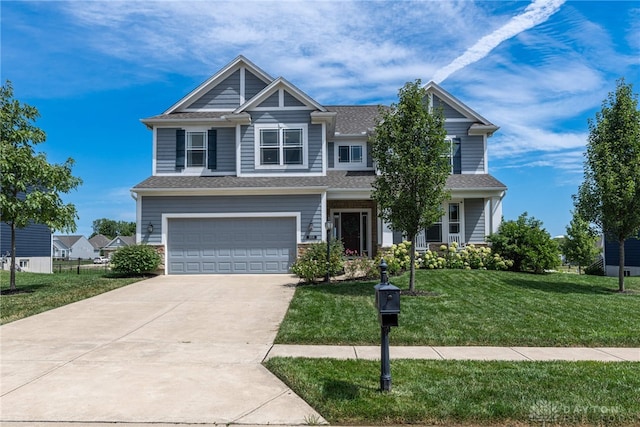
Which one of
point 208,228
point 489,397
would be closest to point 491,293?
point 489,397

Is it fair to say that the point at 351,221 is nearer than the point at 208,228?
No

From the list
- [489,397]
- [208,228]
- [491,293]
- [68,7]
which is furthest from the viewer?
[208,228]

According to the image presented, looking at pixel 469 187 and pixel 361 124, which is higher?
pixel 361 124

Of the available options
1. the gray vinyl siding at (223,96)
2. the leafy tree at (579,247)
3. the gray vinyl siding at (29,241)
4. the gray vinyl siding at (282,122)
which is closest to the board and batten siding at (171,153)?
the gray vinyl siding at (282,122)

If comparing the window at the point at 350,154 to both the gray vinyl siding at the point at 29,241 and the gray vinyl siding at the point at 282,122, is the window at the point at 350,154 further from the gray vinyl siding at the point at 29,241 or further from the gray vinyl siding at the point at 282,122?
the gray vinyl siding at the point at 29,241

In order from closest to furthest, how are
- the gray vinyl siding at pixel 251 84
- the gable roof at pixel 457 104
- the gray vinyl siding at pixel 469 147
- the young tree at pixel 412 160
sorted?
the young tree at pixel 412 160 < the gray vinyl siding at pixel 251 84 < the gable roof at pixel 457 104 < the gray vinyl siding at pixel 469 147

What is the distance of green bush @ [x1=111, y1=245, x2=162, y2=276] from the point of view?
16.1m

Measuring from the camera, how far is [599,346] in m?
7.33

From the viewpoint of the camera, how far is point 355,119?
2181cm

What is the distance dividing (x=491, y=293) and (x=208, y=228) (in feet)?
34.6

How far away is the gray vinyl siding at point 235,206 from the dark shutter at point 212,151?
1.96 m

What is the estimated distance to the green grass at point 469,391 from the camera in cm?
428

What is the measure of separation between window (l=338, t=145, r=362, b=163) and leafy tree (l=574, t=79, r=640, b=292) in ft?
31.3

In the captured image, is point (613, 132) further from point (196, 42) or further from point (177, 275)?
point (177, 275)
